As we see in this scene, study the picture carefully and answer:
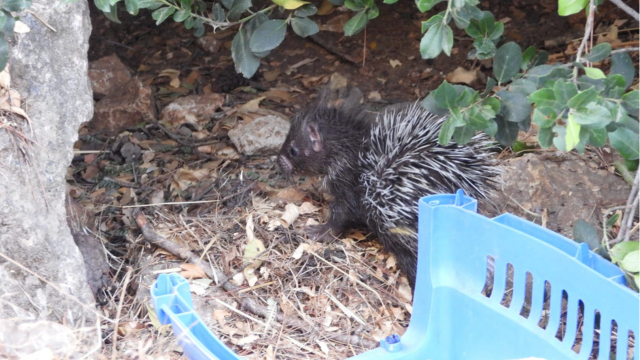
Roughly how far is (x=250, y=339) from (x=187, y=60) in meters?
3.23

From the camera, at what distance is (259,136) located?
472cm

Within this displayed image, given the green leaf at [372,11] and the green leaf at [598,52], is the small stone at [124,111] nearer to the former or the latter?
the green leaf at [372,11]

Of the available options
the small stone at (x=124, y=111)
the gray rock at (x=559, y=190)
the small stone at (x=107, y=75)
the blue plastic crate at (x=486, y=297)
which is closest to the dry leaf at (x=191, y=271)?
the blue plastic crate at (x=486, y=297)

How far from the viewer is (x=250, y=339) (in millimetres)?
3143

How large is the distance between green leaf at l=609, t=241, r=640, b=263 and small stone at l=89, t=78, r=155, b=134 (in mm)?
3665

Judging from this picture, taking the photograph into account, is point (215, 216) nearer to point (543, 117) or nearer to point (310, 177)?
point (310, 177)

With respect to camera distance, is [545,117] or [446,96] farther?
[446,96]

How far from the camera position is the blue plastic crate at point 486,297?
2.20m

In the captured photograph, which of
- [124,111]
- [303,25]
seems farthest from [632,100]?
[124,111]

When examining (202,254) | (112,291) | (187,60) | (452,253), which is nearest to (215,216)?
(202,254)

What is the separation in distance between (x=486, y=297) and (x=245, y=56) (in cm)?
154

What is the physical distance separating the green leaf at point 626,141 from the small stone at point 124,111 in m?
3.67

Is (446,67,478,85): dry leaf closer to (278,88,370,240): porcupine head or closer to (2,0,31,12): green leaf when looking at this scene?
(278,88,370,240): porcupine head

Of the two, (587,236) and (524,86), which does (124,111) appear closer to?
(524,86)
